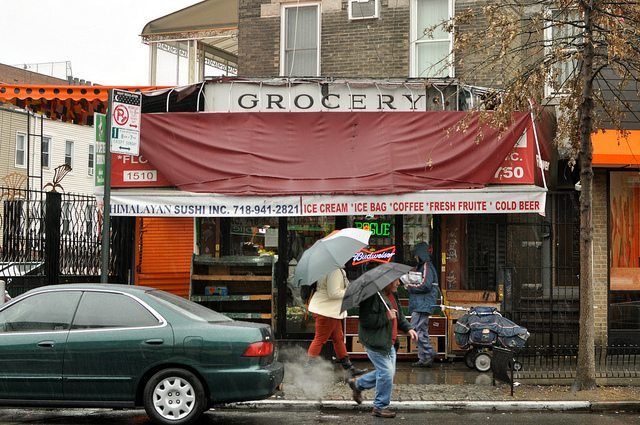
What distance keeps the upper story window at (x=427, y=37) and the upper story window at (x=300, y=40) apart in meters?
1.89

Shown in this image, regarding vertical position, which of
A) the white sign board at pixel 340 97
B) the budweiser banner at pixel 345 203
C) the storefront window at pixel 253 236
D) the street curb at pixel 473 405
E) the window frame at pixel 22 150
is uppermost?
the window frame at pixel 22 150

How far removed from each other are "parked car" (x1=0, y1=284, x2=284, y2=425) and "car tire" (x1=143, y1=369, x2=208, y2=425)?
0.01 m

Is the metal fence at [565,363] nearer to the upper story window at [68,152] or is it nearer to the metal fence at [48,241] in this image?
the metal fence at [48,241]

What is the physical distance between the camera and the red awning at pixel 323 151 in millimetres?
12195

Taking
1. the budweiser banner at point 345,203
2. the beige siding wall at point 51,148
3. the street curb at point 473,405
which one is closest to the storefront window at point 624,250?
the budweiser banner at point 345,203

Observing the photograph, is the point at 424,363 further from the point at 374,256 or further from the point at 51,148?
the point at 51,148

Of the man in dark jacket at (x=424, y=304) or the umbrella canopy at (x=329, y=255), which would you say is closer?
the umbrella canopy at (x=329, y=255)

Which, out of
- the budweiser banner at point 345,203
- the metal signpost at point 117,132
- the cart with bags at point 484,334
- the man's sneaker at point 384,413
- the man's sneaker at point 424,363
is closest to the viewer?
the man's sneaker at point 384,413

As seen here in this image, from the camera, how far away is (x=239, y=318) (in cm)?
1296

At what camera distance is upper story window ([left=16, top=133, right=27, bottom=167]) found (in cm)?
3772

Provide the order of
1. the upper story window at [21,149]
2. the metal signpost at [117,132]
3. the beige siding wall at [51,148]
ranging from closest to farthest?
the metal signpost at [117,132]
the beige siding wall at [51,148]
the upper story window at [21,149]

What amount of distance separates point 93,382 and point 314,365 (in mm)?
4630

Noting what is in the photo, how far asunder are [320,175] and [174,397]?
16.9ft

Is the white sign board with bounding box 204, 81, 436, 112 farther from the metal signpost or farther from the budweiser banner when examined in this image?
the metal signpost
